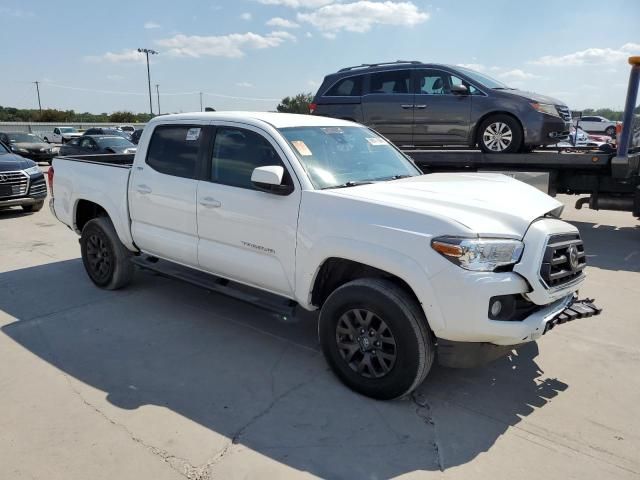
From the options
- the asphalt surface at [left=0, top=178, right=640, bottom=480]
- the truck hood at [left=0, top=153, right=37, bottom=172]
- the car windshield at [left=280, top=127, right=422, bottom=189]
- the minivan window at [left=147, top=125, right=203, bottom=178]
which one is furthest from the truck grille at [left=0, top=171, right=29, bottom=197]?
the car windshield at [left=280, top=127, right=422, bottom=189]

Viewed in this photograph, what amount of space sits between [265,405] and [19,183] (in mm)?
8941

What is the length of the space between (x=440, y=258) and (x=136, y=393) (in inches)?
88.3

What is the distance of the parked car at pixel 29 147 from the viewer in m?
21.6

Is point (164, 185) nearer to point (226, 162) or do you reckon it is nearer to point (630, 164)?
point (226, 162)

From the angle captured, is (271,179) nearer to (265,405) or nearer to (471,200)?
(471,200)

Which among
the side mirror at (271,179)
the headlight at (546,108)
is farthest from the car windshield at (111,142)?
the side mirror at (271,179)

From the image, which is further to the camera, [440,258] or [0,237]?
[0,237]

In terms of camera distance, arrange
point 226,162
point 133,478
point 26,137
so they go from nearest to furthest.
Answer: point 133,478, point 226,162, point 26,137

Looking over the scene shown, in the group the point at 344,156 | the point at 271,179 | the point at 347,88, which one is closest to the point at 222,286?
the point at 271,179

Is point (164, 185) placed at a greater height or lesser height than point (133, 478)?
greater

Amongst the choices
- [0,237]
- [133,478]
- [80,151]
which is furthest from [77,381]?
[80,151]

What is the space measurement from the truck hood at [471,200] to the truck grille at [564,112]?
17.7ft

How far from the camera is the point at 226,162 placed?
4.27 metres

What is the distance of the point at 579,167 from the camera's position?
27.1 ft
